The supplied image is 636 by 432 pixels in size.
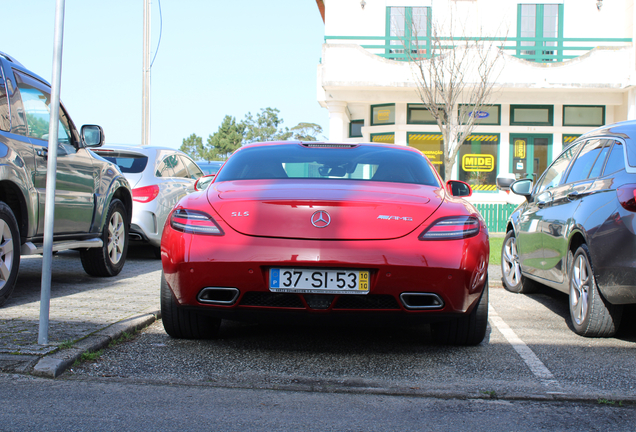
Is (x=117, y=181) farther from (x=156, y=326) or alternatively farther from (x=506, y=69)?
(x=506, y=69)

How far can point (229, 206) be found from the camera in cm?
385

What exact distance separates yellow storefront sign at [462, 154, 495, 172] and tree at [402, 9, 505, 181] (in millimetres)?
1330

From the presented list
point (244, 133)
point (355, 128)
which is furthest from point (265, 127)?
point (355, 128)

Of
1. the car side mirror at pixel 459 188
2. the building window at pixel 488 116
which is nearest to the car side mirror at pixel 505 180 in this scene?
the car side mirror at pixel 459 188

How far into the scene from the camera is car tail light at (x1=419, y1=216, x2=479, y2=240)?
376 centimetres

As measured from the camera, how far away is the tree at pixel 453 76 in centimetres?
1817

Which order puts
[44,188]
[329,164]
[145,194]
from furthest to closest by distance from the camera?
[145,194] → [44,188] → [329,164]

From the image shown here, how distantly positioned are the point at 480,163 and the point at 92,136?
15.8m

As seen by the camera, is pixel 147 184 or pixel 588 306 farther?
pixel 147 184

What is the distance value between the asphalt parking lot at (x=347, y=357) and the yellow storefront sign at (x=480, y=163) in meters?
15.2

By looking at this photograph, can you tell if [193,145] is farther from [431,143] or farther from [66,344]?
[66,344]

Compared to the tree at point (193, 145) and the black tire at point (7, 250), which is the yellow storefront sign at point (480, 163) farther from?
the tree at point (193, 145)

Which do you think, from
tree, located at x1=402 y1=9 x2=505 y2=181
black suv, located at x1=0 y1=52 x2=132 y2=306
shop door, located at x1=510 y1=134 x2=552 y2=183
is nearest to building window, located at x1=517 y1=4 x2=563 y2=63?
tree, located at x1=402 y1=9 x2=505 y2=181

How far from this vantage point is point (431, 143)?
20609 millimetres
